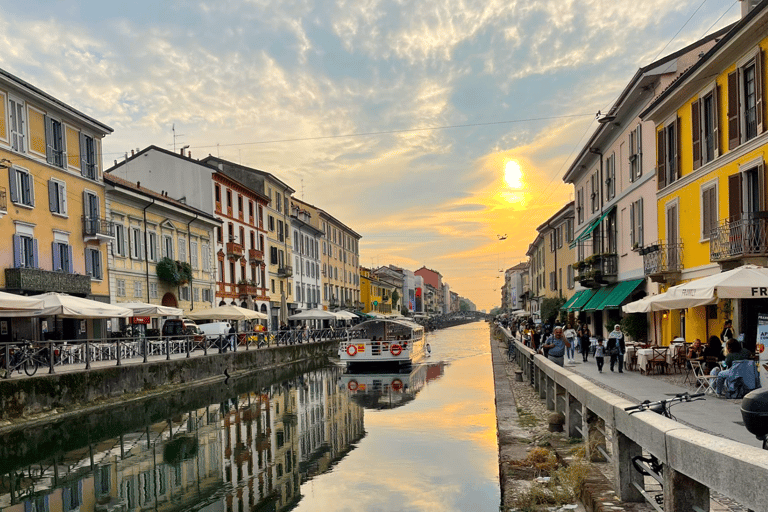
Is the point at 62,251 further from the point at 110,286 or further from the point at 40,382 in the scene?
the point at 40,382

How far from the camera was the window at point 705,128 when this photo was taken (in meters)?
17.9

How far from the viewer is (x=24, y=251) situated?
993 inches

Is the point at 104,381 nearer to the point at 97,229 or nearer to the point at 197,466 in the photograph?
the point at 197,466

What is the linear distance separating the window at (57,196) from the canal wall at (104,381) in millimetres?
8338

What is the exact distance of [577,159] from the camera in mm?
35719

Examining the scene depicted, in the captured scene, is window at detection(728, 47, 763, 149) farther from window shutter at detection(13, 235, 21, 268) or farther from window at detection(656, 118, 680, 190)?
window shutter at detection(13, 235, 21, 268)

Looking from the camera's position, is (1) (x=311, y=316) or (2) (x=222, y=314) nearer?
(2) (x=222, y=314)

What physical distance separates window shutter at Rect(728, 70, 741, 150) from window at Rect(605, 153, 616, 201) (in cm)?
1289

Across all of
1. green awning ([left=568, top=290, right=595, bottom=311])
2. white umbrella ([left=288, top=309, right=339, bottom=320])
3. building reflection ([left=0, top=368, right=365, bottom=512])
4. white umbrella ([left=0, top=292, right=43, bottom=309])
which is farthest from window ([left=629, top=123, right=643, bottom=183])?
white umbrella ([left=288, top=309, right=339, bottom=320])

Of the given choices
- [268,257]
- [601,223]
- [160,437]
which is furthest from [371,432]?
[268,257]

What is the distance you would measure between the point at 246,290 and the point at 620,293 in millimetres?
28800

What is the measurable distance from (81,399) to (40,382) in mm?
1692

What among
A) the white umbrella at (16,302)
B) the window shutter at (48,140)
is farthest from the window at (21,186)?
the white umbrella at (16,302)

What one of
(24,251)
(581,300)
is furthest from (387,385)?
(24,251)
